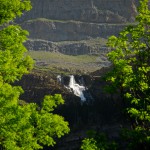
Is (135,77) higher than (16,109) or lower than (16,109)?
higher

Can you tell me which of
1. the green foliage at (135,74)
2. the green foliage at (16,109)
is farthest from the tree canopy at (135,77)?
the green foliage at (16,109)

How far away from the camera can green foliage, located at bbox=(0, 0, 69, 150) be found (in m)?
20.9

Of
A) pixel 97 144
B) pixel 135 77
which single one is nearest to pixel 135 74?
pixel 135 77

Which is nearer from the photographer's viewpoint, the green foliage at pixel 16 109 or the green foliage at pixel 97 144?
the green foliage at pixel 16 109

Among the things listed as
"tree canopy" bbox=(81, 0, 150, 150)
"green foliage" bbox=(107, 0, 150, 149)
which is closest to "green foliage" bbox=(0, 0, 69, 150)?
"tree canopy" bbox=(81, 0, 150, 150)

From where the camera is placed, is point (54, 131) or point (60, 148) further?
point (60, 148)

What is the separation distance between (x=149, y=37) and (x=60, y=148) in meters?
176

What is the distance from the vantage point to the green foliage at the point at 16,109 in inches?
821

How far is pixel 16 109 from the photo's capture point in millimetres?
21172

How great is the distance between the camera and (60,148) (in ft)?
646

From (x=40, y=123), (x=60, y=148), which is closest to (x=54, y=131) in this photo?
(x=40, y=123)

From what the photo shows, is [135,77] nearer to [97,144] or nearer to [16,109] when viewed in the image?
[97,144]

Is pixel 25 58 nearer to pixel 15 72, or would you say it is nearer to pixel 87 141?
pixel 15 72

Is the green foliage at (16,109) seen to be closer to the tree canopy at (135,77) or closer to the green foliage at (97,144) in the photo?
the green foliage at (97,144)
